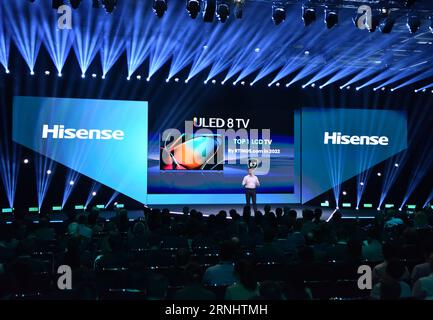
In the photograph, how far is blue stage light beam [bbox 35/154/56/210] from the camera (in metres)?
13.2

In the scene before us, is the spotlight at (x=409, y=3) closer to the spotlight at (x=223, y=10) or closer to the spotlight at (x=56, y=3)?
the spotlight at (x=223, y=10)

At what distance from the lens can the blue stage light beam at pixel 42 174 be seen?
13.2 metres

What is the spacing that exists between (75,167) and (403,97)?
35.1ft

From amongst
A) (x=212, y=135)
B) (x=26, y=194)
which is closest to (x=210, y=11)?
(x=212, y=135)

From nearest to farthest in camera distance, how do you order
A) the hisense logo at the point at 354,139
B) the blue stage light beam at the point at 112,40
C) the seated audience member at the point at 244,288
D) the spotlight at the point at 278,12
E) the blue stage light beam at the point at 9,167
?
the seated audience member at the point at 244,288 < the spotlight at the point at 278,12 < the blue stage light beam at the point at 112,40 < the blue stage light beam at the point at 9,167 < the hisense logo at the point at 354,139

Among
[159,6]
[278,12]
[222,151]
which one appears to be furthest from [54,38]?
[278,12]

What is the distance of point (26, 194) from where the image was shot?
1312cm

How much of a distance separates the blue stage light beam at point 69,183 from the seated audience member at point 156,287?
10.0 meters

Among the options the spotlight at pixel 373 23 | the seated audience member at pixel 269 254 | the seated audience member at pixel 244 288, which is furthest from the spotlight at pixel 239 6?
the seated audience member at pixel 244 288

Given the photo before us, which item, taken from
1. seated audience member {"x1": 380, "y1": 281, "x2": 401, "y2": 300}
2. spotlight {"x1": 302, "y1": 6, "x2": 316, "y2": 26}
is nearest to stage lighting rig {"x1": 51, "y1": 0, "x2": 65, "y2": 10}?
spotlight {"x1": 302, "y1": 6, "x2": 316, "y2": 26}

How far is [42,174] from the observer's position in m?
13.2

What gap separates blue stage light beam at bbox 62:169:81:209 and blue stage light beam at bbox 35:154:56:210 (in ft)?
1.43

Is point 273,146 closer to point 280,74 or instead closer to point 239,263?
point 280,74

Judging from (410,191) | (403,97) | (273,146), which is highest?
(403,97)
